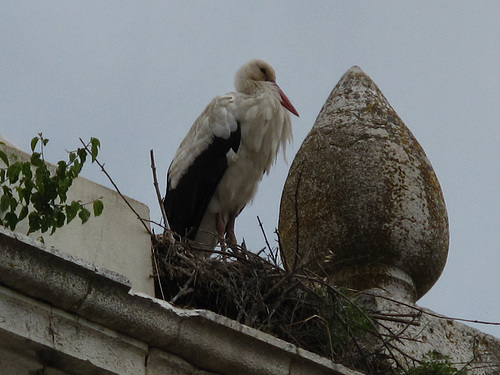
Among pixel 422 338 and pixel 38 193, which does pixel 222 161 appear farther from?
pixel 38 193

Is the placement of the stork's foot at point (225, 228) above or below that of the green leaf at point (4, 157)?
above

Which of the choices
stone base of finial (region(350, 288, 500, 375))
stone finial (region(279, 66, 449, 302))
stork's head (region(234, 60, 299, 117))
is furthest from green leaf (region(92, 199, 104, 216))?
stork's head (region(234, 60, 299, 117))

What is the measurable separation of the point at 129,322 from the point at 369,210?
7.11 feet

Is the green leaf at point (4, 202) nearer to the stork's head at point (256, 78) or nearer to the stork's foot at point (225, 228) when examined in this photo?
the stork's foot at point (225, 228)

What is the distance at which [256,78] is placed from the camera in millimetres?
8211

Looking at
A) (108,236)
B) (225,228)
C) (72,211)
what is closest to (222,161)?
(225,228)

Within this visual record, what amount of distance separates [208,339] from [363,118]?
8.15ft

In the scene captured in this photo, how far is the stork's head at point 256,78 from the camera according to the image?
316 inches

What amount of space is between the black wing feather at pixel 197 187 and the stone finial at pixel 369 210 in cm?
95

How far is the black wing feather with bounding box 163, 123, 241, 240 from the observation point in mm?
7328

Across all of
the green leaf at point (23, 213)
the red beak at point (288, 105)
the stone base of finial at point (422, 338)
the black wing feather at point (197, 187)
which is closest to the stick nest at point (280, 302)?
the stone base of finial at point (422, 338)

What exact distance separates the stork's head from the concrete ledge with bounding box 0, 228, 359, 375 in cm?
360

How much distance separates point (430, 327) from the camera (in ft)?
19.0

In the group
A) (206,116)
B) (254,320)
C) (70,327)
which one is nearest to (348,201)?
(254,320)
